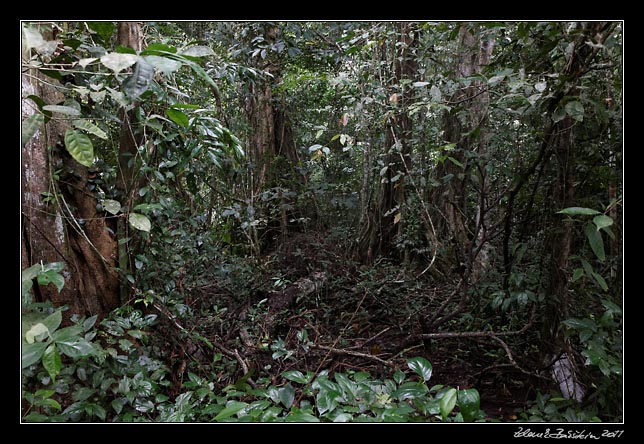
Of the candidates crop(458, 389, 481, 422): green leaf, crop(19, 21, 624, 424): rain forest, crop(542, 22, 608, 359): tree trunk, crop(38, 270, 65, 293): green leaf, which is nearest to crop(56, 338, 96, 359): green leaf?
crop(19, 21, 624, 424): rain forest

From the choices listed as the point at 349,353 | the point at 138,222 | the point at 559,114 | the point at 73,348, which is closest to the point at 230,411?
the point at 73,348

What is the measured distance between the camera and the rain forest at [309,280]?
1.33m

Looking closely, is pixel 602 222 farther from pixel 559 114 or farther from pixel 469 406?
pixel 469 406

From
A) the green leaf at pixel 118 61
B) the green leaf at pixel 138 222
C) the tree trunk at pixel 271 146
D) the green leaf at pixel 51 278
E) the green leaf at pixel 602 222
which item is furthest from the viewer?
the tree trunk at pixel 271 146

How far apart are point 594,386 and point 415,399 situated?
643mm

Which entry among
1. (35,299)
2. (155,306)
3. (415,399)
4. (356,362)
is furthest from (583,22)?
(35,299)

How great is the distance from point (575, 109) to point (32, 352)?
187 centimetres

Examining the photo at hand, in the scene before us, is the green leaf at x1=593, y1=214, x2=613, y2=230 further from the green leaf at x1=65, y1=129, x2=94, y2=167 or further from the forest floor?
the green leaf at x1=65, y1=129, x2=94, y2=167

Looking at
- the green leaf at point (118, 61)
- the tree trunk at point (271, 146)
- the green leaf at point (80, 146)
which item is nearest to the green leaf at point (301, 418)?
the green leaf at point (80, 146)

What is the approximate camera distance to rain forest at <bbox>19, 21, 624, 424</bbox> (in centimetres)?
A: 133

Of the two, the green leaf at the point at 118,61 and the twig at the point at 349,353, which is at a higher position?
the green leaf at the point at 118,61

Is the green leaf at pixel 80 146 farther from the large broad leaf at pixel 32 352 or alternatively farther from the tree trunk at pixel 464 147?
the tree trunk at pixel 464 147

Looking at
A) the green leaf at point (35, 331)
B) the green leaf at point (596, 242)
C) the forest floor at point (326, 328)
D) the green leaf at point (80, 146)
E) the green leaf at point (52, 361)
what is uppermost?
the green leaf at point (80, 146)

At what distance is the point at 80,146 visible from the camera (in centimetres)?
113
